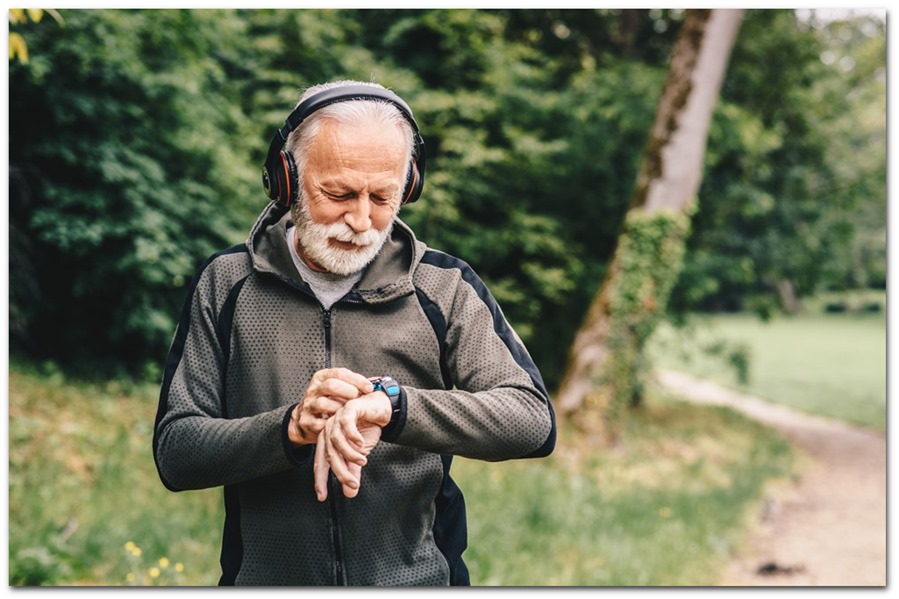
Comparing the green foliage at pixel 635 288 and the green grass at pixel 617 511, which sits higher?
the green foliage at pixel 635 288

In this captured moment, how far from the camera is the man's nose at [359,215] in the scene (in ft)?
5.80

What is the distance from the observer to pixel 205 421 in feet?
5.63

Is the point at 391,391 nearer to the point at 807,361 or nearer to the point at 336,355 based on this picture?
the point at 336,355

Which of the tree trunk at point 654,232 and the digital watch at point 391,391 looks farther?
the tree trunk at point 654,232

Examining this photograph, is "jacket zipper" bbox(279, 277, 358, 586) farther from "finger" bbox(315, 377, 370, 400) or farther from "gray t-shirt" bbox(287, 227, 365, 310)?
"finger" bbox(315, 377, 370, 400)

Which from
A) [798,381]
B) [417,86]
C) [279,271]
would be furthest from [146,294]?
[798,381]

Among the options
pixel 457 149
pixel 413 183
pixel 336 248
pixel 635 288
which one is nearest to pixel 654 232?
pixel 635 288

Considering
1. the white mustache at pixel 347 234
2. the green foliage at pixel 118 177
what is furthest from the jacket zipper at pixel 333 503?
the green foliage at pixel 118 177

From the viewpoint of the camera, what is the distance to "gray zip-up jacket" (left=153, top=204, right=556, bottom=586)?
179 cm

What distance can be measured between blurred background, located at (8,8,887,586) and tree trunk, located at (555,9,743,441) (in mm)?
466

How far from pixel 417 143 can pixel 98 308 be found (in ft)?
25.3

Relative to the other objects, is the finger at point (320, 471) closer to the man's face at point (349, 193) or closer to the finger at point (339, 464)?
the finger at point (339, 464)

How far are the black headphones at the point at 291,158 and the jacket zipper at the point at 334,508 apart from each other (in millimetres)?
269

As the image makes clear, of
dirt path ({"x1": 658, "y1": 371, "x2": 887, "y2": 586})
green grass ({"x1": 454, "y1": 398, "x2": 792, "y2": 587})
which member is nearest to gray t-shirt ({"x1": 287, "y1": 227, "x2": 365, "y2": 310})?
green grass ({"x1": 454, "y1": 398, "x2": 792, "y2": 587})
